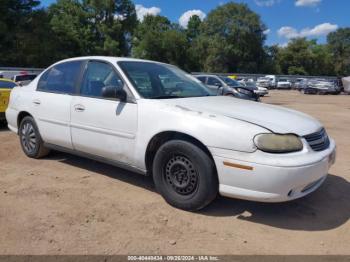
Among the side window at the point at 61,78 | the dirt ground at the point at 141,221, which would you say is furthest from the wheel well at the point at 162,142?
the side window at the point at 61,78

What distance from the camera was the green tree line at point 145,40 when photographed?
4300cm

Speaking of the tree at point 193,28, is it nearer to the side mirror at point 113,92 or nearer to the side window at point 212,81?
the side window at point 212,81

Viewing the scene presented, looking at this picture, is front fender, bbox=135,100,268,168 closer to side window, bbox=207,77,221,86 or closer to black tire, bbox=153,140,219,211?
black tire, bbox=153,140,219,211

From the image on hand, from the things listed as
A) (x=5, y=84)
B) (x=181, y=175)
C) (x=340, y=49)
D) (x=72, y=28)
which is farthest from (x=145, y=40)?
(x=181, y=175)

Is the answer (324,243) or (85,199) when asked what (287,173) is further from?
(85,199)

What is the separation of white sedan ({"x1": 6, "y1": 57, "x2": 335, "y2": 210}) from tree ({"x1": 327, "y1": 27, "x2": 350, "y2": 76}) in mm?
78297

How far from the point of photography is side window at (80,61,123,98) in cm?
449

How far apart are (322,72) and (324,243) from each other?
74497 mm

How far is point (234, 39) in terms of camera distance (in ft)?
212

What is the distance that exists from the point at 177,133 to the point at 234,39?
63.6 meters

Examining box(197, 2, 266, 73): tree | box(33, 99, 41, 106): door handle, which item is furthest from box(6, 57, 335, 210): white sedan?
box(197, 2, 266, 73): tree

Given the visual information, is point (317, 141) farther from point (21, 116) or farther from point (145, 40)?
point (145, 40)

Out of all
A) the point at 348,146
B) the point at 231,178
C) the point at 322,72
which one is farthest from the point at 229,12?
the point at 231,178

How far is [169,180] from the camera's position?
393cm
